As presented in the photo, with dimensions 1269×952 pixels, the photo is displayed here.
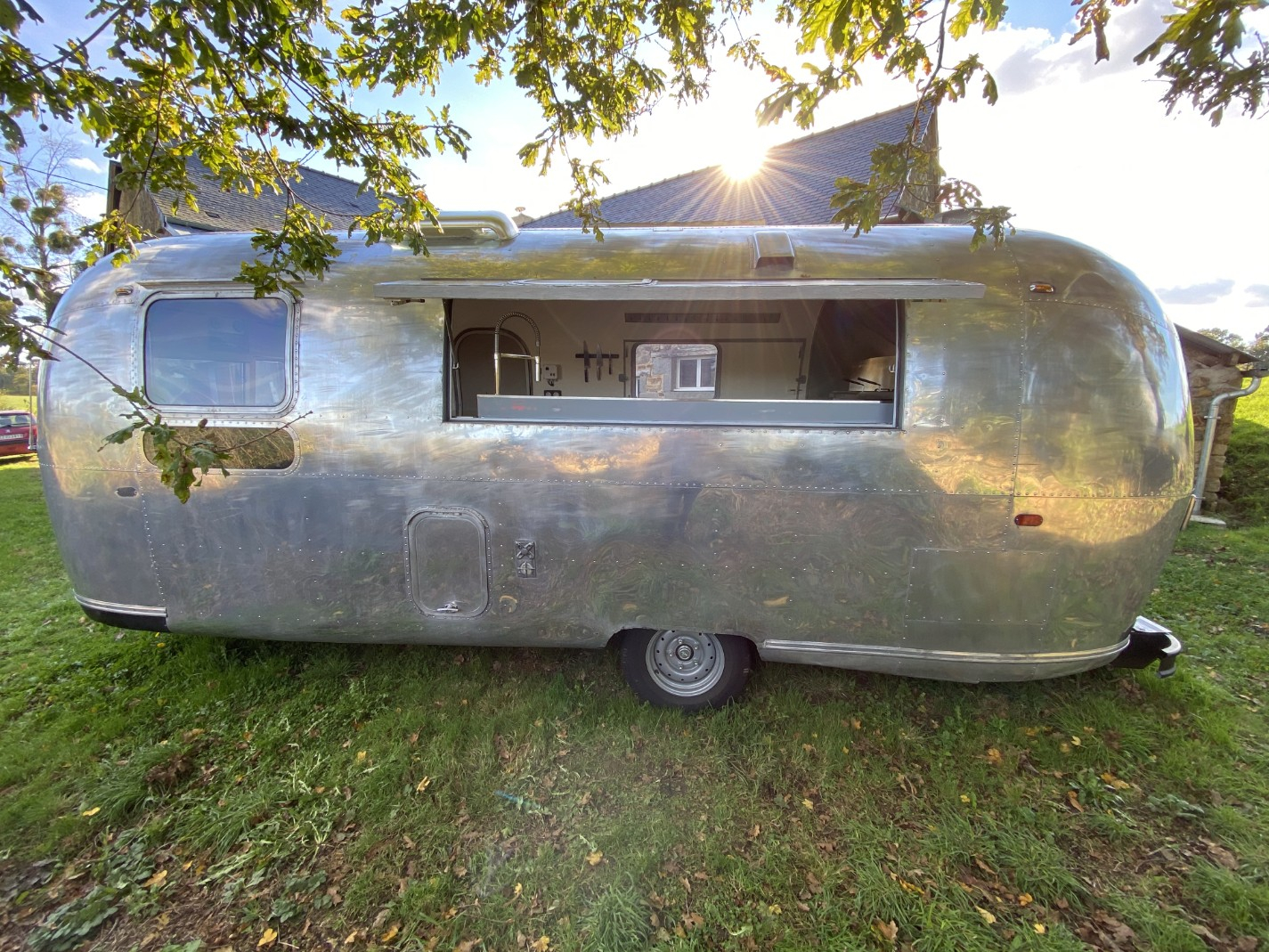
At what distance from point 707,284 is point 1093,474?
2.16 metres

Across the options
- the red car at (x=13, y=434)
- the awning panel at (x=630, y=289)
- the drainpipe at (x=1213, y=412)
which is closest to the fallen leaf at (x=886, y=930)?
the awning panel at (x=630, y=289)

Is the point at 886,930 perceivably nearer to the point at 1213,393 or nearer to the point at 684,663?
the point at 684,663

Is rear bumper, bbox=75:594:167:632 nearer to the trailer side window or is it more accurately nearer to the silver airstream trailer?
the silver airstream trailer

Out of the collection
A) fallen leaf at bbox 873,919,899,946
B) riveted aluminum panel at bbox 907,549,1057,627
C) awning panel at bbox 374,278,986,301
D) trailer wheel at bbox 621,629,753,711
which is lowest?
fallen leaf at bbox 873,919,899,946

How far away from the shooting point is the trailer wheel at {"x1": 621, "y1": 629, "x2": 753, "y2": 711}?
3078mm

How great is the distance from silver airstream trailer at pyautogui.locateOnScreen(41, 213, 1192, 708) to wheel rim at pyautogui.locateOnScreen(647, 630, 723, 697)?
0.03 metres

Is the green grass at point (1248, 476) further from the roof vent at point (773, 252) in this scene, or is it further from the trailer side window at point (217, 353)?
the trailer side window at point (217, 353)

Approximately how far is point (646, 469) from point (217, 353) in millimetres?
2543

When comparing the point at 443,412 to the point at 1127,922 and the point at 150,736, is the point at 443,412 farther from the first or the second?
the point at 1127,922

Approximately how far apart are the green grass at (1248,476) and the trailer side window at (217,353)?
1322 centimetres

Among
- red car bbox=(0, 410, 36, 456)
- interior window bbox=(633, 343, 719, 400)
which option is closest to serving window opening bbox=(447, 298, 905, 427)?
interior window bbox=(633, 343, 719, 400)

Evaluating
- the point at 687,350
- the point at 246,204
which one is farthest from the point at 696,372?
the point at 246,204

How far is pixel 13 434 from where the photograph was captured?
15445mm

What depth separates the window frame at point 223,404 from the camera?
2.80 m
